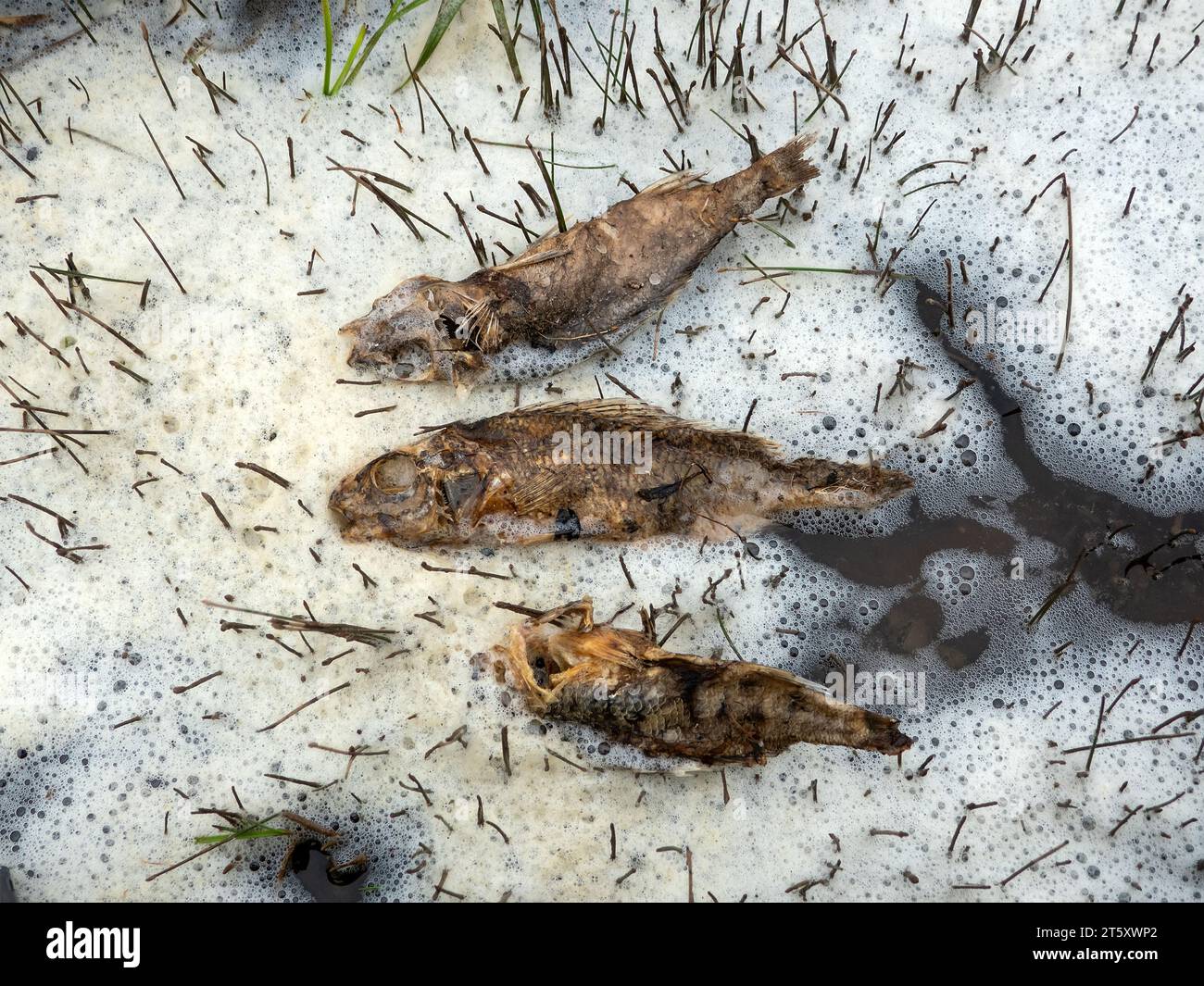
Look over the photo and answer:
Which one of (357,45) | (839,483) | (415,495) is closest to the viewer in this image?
(415,495)

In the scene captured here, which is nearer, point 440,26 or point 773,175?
point 773,175

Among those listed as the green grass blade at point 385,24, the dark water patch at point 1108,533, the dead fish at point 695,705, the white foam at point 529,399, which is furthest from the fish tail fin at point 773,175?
the dead fish at point 695,705

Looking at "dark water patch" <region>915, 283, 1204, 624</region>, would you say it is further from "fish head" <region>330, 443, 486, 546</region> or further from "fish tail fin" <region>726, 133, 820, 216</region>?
Result: "fish head" <region>330, 443, 486, 546</region>

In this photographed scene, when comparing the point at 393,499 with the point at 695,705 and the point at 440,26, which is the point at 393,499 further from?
the point at 440,26

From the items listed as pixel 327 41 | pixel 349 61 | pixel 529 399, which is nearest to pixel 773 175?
pixel 529 399

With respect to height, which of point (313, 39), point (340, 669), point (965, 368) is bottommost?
point (340, 669)
